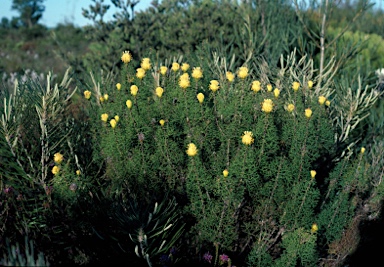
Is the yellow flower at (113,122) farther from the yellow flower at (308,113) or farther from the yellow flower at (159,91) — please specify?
the yellow flower at (308,113)

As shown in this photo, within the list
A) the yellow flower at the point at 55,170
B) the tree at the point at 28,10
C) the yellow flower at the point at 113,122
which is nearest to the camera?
the yellow flower at the point at 55,170

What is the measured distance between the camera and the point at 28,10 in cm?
3928

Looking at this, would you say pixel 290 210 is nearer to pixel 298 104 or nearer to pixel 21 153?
pixel 298 104

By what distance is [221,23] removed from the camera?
20.4 ft

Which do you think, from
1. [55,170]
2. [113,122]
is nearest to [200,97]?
[113,122]

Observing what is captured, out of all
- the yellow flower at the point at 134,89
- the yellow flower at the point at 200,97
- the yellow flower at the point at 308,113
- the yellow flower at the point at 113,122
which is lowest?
the yellow flower at the point at 113,122

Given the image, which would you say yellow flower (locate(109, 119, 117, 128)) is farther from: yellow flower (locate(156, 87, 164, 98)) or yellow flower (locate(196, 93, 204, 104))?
yellow flower (locate(196, 93, 204, 104))

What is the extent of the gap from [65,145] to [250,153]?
1307 mm

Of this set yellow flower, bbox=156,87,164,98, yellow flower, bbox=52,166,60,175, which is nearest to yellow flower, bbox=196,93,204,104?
yellow flower, bbox=156,87,164,98

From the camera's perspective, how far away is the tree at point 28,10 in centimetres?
3975

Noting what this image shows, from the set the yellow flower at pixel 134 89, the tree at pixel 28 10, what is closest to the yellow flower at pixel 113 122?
the yellow flower at pixel 134 89

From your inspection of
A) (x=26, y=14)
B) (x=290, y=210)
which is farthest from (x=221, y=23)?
(x=26, y=14)

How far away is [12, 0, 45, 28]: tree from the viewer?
39.8 metres

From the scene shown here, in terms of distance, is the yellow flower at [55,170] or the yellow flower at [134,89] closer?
the yellow flower at [55,170]
